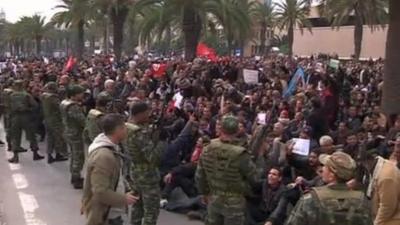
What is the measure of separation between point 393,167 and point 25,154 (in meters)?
10.0

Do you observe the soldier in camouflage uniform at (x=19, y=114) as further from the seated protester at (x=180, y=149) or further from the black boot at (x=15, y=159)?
the seated protester at (x=180, y=149)

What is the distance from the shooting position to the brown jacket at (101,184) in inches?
208

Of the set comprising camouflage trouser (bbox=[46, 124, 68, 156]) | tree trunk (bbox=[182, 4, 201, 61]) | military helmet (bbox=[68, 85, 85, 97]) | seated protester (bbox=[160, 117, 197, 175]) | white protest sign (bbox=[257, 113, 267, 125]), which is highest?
tree trunk (bbox=[182, 4, 201, 61])

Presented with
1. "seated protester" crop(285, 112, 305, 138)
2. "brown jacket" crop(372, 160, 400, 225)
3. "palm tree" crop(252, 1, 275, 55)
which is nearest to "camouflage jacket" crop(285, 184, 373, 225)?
"brown jacket" crop(372, 160, 400, 225)

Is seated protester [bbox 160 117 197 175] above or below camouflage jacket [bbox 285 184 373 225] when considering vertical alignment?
below

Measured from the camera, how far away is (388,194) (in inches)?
215

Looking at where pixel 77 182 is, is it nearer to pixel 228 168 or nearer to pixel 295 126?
pixel 295 126

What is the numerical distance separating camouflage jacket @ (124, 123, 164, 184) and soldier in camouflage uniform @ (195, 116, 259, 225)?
94 cm

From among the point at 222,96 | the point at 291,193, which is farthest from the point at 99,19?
the point at 291,193

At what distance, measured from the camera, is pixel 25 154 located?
14.1 metres

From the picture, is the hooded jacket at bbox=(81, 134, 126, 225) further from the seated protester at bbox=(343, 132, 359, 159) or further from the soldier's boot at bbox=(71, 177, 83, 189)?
the soldier's boot at bbox=(71, 177, 83, 189)

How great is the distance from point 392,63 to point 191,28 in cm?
1286

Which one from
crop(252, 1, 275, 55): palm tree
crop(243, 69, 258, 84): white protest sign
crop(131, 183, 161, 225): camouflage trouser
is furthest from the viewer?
crop(252, 1, 275, 55): palm tree

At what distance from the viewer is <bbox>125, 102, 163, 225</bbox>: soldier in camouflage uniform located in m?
7.05
